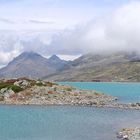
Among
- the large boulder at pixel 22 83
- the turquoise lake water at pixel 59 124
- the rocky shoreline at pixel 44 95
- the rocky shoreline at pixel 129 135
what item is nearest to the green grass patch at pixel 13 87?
the rocky shoreline at pixel 44 95

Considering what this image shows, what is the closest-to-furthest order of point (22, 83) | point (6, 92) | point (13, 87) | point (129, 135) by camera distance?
1. point (129, 135)
2. point (13, 87)
3. point (6, 92)
4. point (22, 83)

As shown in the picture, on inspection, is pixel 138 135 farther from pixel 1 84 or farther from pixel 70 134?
pixel 1 84

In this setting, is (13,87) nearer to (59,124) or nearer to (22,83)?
(22,83)

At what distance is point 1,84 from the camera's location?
15200 centimetres

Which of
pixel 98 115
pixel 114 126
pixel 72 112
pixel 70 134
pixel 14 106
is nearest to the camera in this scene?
pixel 70 134

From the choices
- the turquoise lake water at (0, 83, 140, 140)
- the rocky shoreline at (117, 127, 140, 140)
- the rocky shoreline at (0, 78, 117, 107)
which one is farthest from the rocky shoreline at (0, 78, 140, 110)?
the rocky shoreline at (117, 127, 140, 140)

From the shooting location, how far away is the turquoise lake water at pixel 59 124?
66.4 meters

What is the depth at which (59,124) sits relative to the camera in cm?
8288

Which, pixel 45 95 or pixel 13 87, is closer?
pixel 45 95

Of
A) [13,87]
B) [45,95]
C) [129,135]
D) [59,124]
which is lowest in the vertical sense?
[59,124]

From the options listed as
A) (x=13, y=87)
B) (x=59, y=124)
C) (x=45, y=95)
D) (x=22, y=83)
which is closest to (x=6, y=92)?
(x=13, y=87)

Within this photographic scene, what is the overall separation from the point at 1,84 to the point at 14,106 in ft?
92.1

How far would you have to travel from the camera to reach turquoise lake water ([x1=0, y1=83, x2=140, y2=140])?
66.4 metres

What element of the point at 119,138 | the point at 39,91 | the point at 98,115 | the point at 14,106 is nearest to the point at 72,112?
the point at 98,115
